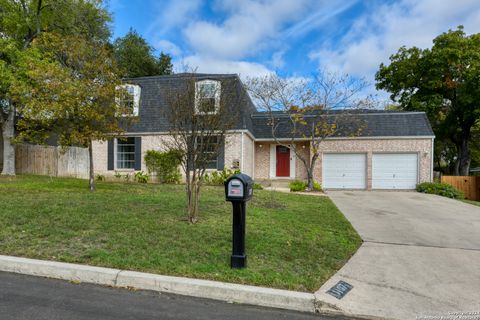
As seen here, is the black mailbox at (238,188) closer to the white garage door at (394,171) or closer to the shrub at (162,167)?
the shrub at (162,167)

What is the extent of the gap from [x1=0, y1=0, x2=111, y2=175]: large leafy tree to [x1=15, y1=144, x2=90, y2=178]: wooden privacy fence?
151 cm

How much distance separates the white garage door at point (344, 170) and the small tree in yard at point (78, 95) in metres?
11.0

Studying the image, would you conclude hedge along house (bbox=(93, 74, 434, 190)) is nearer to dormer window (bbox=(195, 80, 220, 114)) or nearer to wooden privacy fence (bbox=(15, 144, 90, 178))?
wooden privacy fence (bbox=(15, 144, 90, 178))

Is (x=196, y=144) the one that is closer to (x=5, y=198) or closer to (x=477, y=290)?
(x=477, y=290)

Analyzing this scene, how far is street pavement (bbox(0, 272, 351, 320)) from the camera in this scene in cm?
308

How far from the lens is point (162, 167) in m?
15.0

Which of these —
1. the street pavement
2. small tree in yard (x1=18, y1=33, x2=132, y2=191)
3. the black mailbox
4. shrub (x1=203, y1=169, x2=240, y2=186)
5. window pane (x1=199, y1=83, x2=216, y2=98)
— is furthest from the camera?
shrub (x1=203, y1=169, x2=240, y2=186)

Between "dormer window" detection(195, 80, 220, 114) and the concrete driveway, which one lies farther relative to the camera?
"dormer window" detection(195, 80, 220, 114)

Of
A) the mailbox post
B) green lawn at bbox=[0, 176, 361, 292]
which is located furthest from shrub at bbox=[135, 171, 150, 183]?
the mailbox post

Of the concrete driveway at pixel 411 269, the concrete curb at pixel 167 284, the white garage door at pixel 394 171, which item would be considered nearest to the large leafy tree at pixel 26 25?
the concrete curb at pixel 167 284

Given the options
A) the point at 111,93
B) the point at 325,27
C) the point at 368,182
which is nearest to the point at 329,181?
the point at 368,182

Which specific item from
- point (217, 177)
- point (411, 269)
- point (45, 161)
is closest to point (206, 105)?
point (411, 269)

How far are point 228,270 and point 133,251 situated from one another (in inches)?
60.7

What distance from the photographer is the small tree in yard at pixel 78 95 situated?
883cm
